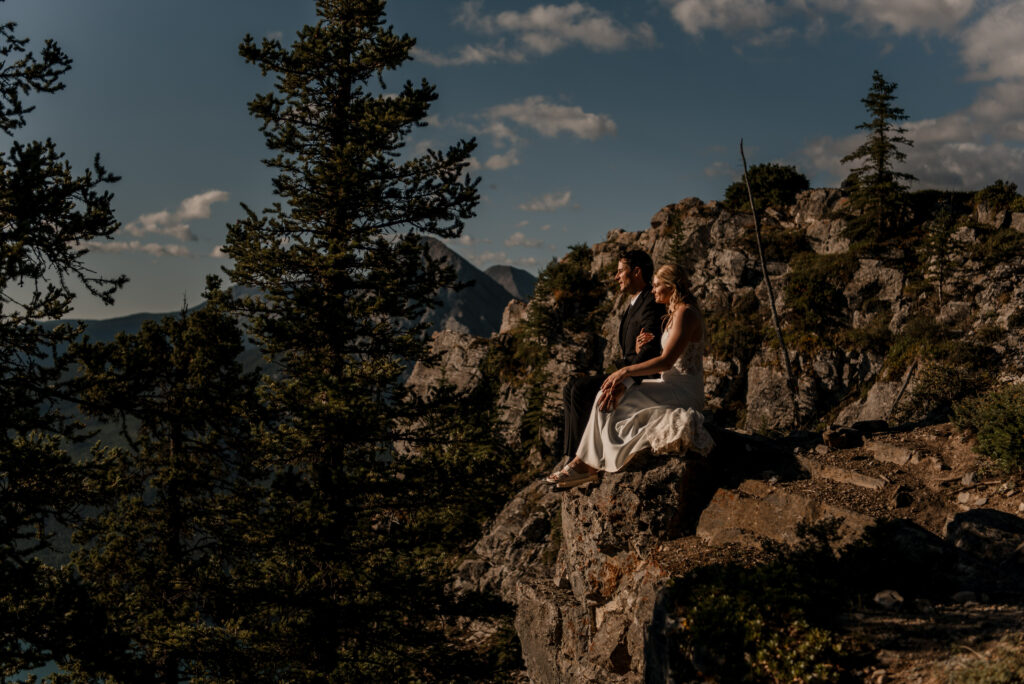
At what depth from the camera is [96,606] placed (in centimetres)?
763

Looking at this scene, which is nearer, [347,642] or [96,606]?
[96,606]

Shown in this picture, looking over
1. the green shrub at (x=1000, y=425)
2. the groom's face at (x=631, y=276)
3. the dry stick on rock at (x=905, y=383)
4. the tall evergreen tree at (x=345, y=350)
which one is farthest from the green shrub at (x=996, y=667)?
the dry stick on rock at (x=905, y=383)

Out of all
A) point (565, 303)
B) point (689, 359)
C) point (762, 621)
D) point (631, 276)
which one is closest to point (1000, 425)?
point (689, 359)

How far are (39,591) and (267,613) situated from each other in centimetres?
336

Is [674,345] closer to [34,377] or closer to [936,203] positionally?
[34,377]

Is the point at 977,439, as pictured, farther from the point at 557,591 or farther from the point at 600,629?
the point at 557,591

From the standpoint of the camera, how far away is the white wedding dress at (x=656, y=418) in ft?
22.4

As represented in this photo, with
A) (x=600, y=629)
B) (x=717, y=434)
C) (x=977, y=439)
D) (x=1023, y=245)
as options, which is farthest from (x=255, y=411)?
(x=1023, y=245)

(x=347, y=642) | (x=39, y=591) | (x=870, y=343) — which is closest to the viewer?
(x=39, y=591)

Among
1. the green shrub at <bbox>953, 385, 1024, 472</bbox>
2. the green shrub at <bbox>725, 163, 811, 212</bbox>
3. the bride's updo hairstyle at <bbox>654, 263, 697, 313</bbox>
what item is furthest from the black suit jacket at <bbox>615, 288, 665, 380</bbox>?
the green shrub at <bbox>725, 163, 811, 212</bbox>

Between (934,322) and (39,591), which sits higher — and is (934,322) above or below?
above

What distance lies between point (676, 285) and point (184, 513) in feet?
44.9


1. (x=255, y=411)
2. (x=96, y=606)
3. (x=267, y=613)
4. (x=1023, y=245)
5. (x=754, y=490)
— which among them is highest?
(x=1023, y=245)

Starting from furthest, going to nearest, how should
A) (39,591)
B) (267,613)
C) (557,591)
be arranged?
(267,613) < (557,591) < (39,591)
